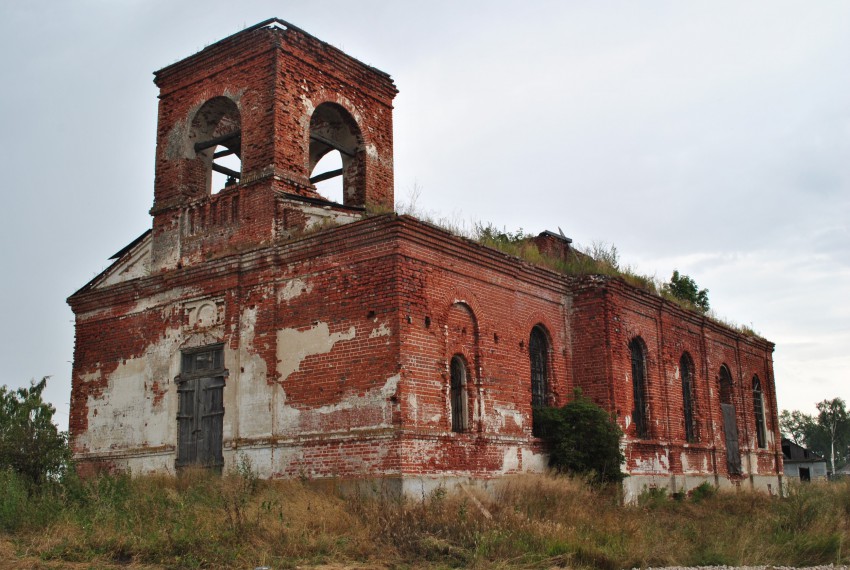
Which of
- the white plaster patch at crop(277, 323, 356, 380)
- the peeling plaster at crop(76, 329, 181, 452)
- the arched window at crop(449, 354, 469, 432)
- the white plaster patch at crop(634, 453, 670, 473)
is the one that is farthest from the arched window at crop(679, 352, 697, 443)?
the peeling plaster at crop(76, 329, 181, 452)

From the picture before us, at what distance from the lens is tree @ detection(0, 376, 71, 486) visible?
590 inches

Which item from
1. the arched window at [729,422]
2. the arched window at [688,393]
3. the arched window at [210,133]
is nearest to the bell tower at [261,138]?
the arched window at [210,133]

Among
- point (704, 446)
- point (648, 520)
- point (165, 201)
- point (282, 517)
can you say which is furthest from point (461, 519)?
point (704, 446)

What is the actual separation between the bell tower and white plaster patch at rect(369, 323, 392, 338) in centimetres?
225

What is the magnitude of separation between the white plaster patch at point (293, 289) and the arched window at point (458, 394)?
278cm

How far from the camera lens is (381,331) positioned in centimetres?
1315

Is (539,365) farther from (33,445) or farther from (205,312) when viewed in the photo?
(33,445)

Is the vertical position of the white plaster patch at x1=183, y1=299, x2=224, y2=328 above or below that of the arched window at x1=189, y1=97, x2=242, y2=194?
below

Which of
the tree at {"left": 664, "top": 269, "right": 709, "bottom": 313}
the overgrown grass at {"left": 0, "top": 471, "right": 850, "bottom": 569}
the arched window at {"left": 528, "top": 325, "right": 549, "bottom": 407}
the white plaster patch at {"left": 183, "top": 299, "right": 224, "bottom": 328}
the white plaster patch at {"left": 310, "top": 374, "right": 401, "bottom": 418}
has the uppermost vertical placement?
the tree at {"left": 664, "top": 269, "right": 709, "bottom": 313}

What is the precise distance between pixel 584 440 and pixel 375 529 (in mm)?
6221

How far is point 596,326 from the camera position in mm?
17234

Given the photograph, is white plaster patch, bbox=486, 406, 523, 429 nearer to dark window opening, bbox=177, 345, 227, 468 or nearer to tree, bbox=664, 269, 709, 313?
dark window opening, bbox=177, 345, 227, 468

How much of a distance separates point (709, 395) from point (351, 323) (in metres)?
11.7

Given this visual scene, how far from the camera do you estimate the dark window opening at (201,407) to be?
14.8 m
